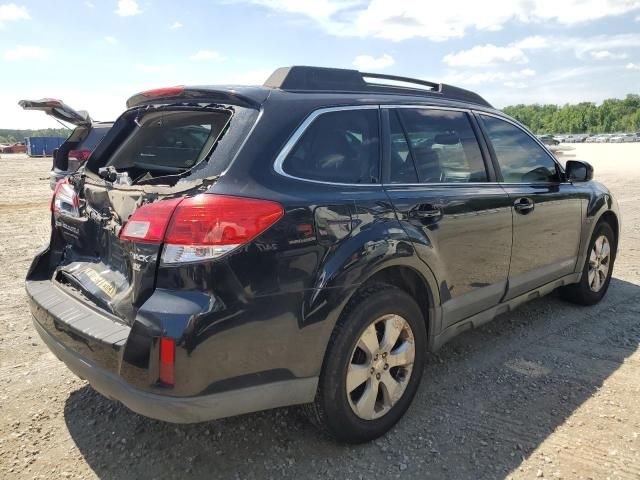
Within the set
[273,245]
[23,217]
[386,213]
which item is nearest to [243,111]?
[273,245]

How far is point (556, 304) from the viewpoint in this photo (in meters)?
4.90

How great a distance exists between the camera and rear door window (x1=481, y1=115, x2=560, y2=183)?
148 inches

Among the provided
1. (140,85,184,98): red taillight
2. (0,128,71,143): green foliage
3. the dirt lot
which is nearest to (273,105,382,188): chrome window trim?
(140,85,184,98): red taillight

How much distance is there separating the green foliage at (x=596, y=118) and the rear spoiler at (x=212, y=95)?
143m

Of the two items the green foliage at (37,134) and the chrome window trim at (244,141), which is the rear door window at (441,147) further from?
the green foliage at (37,134)

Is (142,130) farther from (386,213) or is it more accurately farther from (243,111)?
(386,213)

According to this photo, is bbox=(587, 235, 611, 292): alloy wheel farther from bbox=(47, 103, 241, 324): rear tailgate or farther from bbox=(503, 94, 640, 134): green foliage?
bbox=(503, 94, 640, 134): green foliage

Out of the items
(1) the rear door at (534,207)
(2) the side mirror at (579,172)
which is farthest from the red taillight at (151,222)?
(2) the side mirror at (579,172)

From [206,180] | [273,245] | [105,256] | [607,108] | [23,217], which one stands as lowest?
[23,217]

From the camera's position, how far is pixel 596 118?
469 ft

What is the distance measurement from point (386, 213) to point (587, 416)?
1677mm

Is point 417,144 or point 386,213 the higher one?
point 417,144

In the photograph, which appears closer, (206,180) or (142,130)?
(206,180)

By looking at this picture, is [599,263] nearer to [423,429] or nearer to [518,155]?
[518,155]
